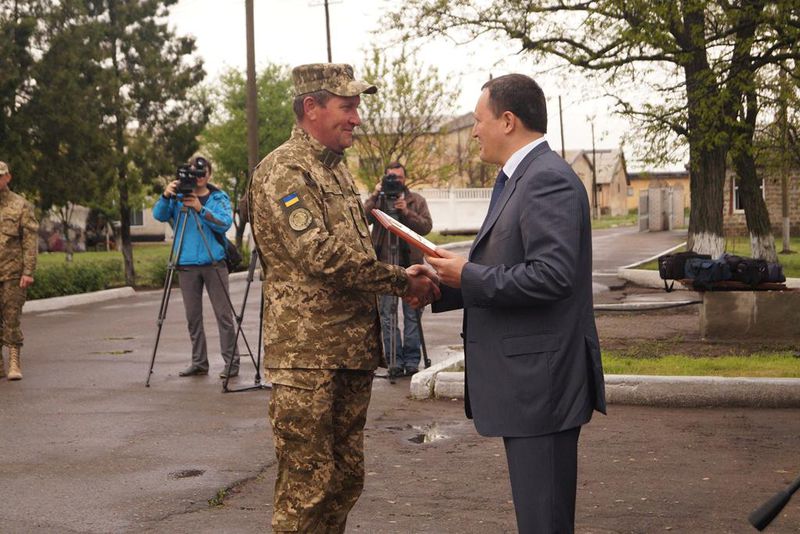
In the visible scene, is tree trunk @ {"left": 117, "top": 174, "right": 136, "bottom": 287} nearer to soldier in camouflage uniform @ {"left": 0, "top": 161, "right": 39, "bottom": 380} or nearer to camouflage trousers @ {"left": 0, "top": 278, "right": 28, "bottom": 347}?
camouflage trousers @ {"left": 0, "top": 278, "right": 28, "bottom": 347}

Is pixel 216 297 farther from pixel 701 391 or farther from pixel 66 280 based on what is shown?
pixel 66 280

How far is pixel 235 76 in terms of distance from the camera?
2015 inches

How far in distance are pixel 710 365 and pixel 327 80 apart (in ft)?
24.3

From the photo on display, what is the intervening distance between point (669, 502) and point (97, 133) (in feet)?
70.6

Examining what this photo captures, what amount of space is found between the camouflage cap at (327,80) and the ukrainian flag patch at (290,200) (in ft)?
1.57

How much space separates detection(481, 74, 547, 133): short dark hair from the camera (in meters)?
3.98

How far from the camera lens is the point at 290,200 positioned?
4531mm

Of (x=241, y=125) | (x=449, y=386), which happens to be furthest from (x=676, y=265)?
(x=241, y=125)

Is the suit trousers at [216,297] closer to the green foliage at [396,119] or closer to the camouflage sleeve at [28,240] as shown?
the camouflage sleeve at [28,240]

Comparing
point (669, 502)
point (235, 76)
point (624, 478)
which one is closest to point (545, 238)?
point (669, 502)

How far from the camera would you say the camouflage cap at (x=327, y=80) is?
4672 mm

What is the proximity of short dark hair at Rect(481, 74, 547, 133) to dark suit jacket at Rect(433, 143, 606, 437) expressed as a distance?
4.5 inches

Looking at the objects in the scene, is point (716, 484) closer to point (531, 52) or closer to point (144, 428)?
point (144, 428)

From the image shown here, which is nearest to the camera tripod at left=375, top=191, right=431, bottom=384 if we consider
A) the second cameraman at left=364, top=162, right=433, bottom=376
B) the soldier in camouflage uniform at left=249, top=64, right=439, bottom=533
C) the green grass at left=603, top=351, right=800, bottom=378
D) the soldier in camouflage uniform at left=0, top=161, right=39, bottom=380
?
the second cameraman at left=364, top=162, right=433, bottom=376
